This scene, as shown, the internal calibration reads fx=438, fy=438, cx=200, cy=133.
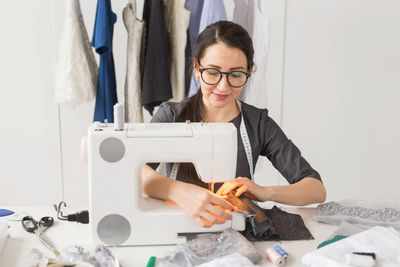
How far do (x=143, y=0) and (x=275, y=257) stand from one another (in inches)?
69.7

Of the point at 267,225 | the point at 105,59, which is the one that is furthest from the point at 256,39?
the point at 267,225

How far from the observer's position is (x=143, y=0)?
7.82 ft

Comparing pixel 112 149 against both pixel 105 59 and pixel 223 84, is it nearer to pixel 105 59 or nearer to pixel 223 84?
pixel 223 84

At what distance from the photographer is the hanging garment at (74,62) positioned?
219cm

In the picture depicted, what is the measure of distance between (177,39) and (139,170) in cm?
126

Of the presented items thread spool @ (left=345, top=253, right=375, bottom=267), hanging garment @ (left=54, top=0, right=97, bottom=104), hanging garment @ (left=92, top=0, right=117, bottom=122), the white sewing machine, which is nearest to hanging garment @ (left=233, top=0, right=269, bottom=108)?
hanging garment @ (left=92, top=0, right=117, bottom=122)

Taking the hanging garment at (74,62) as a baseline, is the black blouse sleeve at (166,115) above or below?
below

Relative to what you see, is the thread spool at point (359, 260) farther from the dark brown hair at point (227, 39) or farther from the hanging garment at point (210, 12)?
the hanging garment at point (210, 12)

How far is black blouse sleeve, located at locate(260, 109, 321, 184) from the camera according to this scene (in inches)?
58.1

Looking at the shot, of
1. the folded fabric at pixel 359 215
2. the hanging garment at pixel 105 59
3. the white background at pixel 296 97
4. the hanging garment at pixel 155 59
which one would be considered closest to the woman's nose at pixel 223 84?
the folded fabric at pixel 359 215

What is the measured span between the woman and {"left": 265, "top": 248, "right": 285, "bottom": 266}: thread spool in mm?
138

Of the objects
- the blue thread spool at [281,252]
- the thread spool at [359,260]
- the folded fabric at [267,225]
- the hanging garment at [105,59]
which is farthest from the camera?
the hanging garment at [105,59]

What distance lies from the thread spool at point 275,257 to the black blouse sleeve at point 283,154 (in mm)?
471

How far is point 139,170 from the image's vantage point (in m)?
1.11
